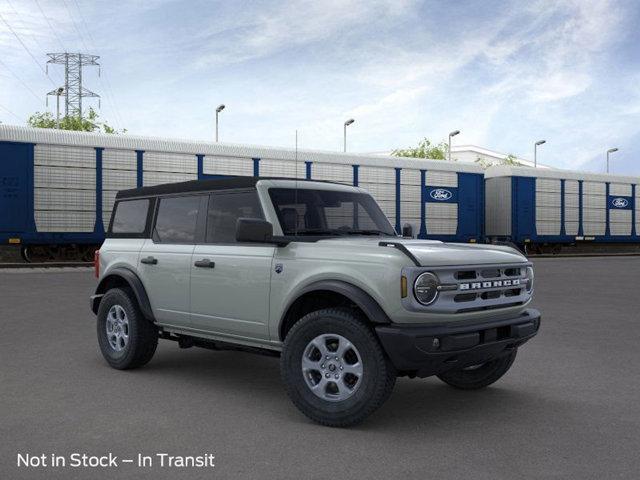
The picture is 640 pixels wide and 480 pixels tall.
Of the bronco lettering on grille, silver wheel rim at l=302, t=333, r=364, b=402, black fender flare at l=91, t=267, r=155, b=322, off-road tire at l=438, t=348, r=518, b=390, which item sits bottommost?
off-road tire at l=438, t=348, r=518, b=390

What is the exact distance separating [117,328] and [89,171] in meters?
17.3

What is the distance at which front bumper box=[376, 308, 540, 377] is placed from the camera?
4535 millimetres

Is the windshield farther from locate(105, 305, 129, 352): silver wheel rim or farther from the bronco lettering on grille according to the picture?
locate(105, 305, 129, 352): silver wheel rim

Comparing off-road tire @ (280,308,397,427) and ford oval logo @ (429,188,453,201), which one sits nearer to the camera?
off-road tire @ (280,308,397,427)

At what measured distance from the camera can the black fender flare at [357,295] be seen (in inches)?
184

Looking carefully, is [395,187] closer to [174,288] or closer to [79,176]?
[79,176]

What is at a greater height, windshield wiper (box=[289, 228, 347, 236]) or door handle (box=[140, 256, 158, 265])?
windshield wiper (box=[289, 228, 347, 236])

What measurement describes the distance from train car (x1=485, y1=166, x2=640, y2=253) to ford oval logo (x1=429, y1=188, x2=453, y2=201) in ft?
9.84

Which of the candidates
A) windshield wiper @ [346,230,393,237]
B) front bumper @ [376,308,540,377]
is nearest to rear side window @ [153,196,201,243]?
windshield wiper @ [346,230,393,237]

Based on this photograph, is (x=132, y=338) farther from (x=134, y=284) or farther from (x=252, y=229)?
(x=252, y=229)

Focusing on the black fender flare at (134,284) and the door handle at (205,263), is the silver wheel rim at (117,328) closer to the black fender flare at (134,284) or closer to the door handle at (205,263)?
the black fender flare at (134,284)

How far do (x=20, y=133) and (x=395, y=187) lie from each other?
14830 mm

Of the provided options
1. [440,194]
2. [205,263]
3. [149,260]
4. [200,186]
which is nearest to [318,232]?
[205,263]

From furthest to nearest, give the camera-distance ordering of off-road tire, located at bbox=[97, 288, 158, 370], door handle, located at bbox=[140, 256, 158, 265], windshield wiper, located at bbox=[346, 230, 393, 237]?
off-road tire, located at bbox=[97, 288, 158, 370], door handle, located at bbox=[140, 256, 158, 265], windshield wiper, located at bbox=[346, 230, 393, 237]
